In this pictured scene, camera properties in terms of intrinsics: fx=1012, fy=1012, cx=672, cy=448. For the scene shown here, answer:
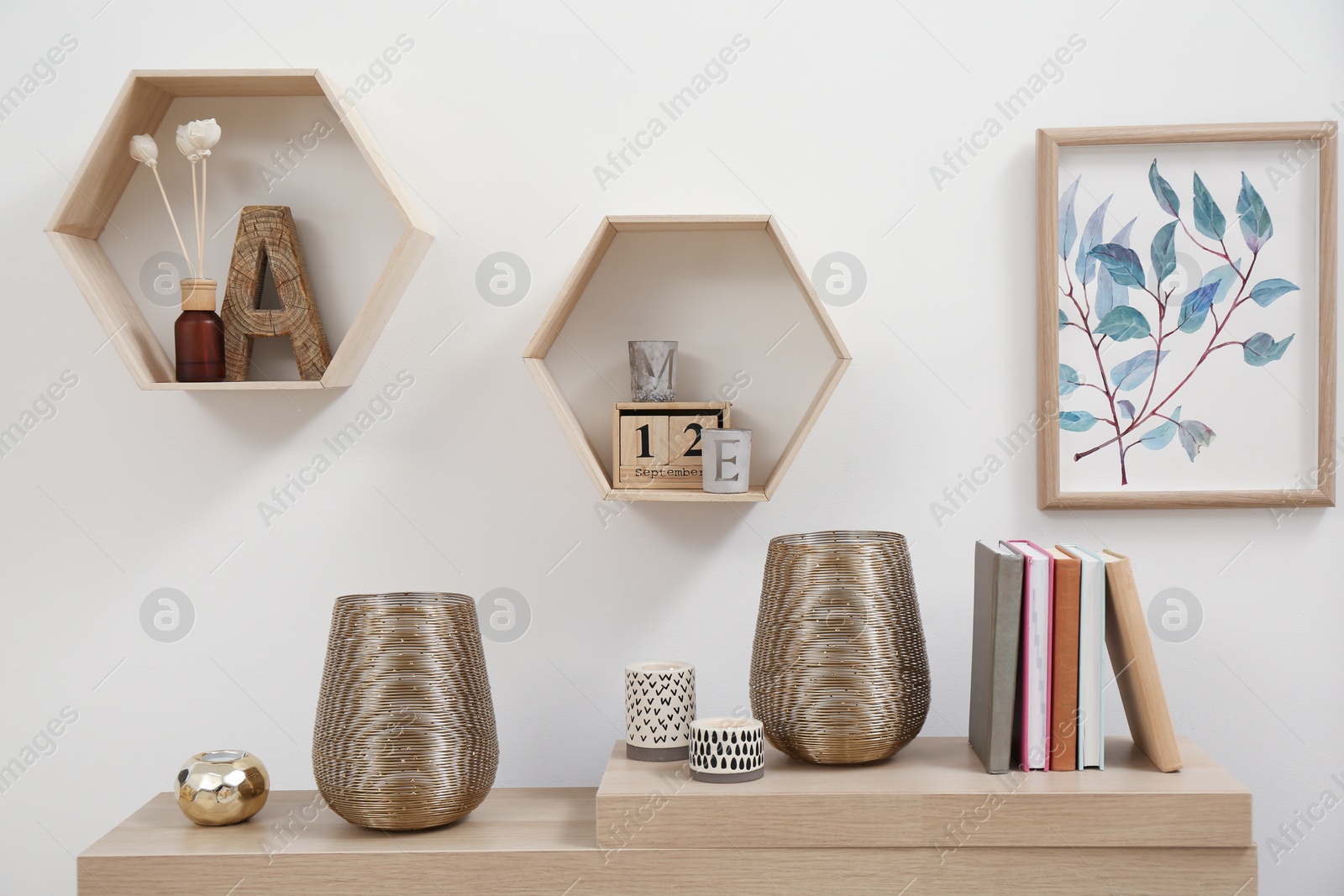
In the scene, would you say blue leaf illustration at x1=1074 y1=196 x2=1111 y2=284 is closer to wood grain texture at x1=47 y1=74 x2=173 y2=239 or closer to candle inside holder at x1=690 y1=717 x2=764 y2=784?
candle inside holder at x1=690 y1=717 x2=764 y2=784

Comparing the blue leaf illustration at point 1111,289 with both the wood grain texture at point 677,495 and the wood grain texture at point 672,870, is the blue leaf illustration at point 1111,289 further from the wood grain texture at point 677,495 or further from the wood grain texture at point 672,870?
the wood grain texture at point 672,870

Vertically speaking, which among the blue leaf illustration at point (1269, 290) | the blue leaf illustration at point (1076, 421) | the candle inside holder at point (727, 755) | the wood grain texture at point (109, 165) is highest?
the wood grain texture at point (109, 165)

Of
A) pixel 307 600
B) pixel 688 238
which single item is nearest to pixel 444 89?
pixel 688 238

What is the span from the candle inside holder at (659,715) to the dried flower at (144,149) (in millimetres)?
991

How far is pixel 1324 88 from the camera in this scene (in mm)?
1485

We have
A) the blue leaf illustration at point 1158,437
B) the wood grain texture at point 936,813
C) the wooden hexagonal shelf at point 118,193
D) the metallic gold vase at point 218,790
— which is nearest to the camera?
the wood grain texture at point 936,813

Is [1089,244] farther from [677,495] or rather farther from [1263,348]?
[677,495]

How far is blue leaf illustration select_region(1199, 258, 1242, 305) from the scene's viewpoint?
1.49m

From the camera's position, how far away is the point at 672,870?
119 centimetres

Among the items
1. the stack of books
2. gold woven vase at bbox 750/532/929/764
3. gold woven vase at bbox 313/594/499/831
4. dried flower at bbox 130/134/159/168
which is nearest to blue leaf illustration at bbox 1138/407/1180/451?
the stack of books

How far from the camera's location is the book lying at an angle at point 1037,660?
1.25 meters

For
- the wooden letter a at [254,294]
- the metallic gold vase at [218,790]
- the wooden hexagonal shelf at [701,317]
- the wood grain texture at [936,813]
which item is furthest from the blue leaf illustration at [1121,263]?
the metallic gold vase at [218,790]

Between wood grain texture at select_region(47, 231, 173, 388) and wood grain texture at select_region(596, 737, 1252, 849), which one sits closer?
wood grain texture at select_region(596, 737, 1252, 849)

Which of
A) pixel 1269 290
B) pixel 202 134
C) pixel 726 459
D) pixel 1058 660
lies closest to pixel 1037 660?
pixel 1058 660
